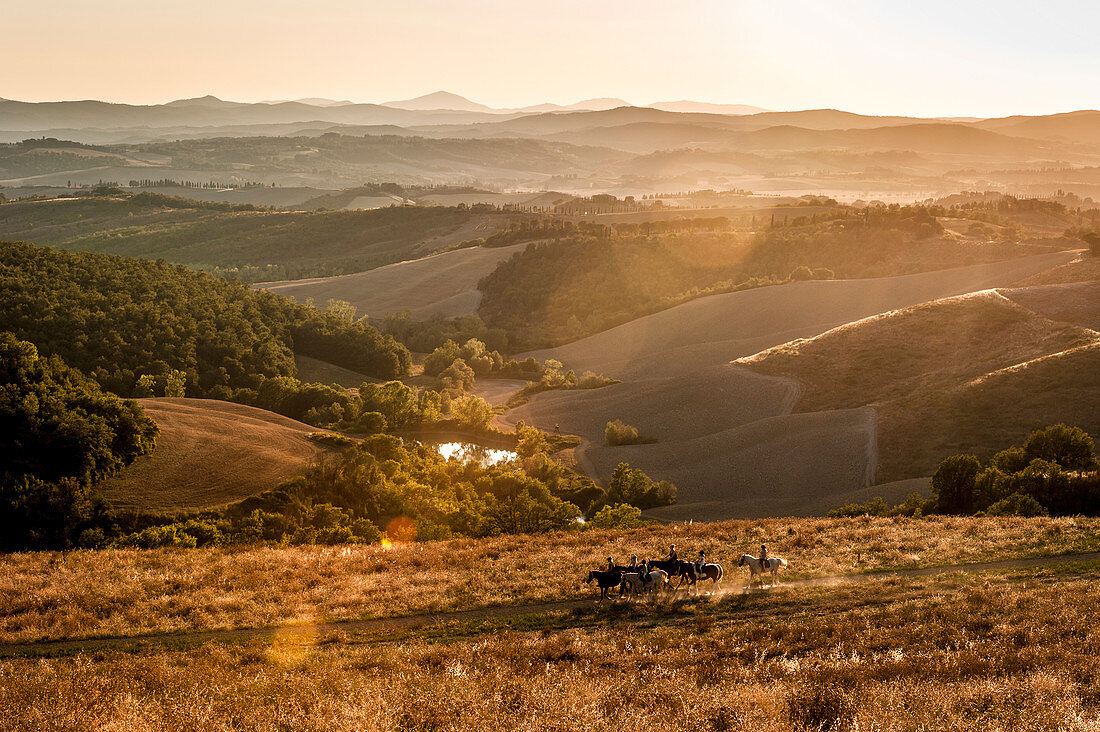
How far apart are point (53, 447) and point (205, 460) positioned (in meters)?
6.42

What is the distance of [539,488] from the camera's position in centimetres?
4803

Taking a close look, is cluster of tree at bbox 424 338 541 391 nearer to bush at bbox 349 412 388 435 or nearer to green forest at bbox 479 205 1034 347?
green forest at bbox 479 205 1034 347

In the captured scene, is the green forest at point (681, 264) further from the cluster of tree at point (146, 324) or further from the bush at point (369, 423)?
the bush at point (369, 423)

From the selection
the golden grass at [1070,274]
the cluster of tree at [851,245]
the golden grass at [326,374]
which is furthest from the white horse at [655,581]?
the cluster of tree at [851,245]

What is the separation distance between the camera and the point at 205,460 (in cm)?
3838

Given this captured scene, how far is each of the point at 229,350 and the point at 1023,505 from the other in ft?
204

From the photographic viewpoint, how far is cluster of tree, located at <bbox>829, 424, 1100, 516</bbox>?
3606 cm

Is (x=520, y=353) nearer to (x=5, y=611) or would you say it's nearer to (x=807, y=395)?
(x=807, y=395)

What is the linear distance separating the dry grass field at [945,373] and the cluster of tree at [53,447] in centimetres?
4377

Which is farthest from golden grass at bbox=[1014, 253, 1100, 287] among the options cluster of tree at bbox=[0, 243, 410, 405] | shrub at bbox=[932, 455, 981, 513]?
cluster of tree at bbox=[0, 243, 410, 405]

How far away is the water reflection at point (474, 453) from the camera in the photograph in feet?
204

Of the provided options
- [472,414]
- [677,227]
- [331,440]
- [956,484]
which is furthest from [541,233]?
[956,484]

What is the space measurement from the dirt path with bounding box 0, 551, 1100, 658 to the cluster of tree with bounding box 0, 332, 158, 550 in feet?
45.1

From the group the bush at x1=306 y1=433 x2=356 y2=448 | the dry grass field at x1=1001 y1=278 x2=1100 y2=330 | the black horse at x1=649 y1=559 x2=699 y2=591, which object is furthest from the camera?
the dry grass field at x1=1001 y1=278 x2=1100 y2=330
